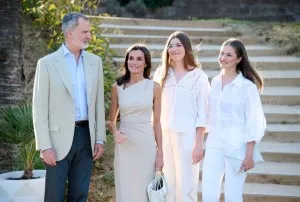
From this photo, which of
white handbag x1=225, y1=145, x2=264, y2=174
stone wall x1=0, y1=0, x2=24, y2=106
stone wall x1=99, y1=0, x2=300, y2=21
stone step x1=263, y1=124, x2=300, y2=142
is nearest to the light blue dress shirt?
white handbag x1=225, y1=145, x2=264, y2=174

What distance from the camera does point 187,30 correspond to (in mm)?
10633

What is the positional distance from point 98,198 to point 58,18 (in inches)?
111

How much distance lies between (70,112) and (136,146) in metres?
0.70

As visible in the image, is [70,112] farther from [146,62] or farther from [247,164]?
[247,164]

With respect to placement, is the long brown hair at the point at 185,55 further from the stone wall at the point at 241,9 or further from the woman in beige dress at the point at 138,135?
the stone wall at the point at 241,9

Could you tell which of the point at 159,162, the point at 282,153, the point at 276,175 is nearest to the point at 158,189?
the point at 159,162

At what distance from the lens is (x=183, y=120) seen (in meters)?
5.29

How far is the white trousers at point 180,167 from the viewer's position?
5.27 metres

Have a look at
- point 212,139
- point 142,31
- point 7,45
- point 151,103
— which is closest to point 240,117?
point 212,139

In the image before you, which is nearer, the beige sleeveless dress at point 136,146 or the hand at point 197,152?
the beige sleeveless dress at point 136,146

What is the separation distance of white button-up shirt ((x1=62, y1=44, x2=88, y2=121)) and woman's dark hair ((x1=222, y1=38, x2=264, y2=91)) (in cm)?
127

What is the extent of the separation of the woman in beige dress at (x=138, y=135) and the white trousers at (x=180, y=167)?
24 centimetres

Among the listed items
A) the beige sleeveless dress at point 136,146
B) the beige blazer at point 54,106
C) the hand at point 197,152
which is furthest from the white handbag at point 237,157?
the beige blazer at point 54,106

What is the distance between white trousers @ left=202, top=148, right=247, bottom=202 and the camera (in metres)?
4.95
